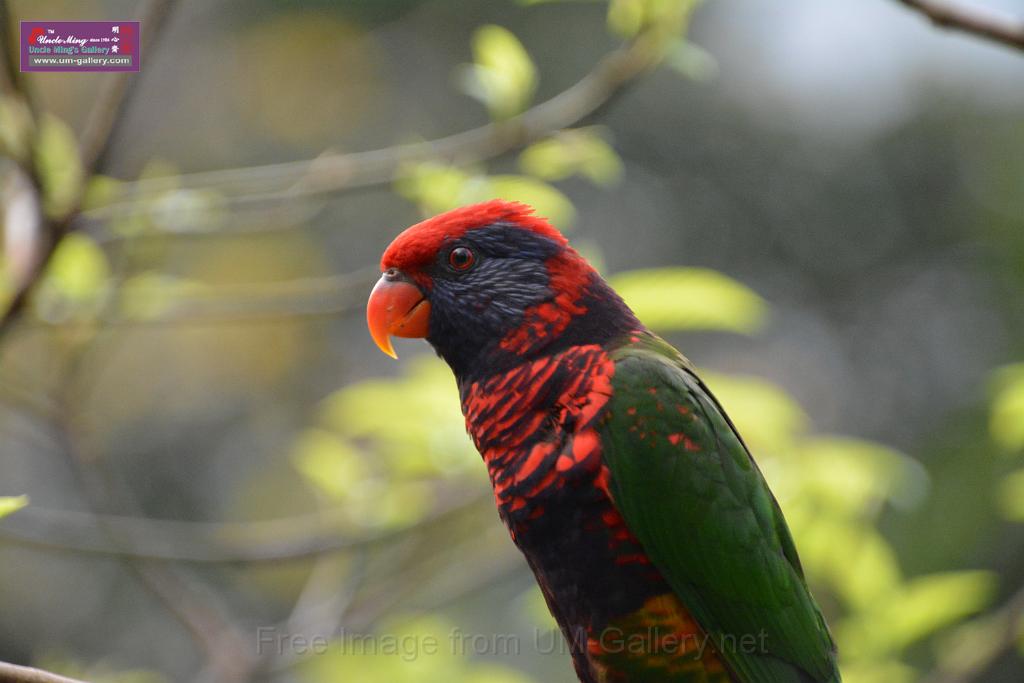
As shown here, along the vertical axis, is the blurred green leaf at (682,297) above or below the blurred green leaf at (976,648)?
above

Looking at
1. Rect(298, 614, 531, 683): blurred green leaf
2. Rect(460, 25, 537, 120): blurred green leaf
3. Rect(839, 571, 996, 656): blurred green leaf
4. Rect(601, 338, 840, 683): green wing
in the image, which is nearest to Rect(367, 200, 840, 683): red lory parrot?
Rect(601, 338, 840, 683): green wing

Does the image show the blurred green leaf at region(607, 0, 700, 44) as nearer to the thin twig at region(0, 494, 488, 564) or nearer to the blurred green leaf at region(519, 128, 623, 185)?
the blurred green leaf at region(519, 128, 623, 185)

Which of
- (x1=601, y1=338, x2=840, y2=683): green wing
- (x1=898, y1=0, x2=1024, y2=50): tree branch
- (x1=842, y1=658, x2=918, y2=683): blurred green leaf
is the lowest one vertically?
(x1=842, y1=658, x2=918, y2=683): blurred green leaf

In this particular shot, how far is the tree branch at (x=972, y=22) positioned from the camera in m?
2.09

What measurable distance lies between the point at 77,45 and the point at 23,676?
6.75 ft

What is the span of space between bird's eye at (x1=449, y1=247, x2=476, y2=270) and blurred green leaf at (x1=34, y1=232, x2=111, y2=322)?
39.5 inches

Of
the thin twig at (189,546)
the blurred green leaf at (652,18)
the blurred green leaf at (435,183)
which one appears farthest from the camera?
the thin twig at (189,546)

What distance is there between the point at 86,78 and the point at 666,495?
726 centimetres

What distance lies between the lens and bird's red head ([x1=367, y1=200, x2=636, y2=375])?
92.4 inches

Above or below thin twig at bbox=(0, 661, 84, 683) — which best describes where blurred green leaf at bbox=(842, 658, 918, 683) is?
below

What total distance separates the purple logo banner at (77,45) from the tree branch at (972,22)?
190cm

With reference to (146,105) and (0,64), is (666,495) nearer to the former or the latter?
(0,64)

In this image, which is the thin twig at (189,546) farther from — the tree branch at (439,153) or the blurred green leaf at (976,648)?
the blurred green leaf at (976,648)

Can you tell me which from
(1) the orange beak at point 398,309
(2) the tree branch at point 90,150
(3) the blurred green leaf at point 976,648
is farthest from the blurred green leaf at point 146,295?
(3) the blurred green leaf at point 976,648
